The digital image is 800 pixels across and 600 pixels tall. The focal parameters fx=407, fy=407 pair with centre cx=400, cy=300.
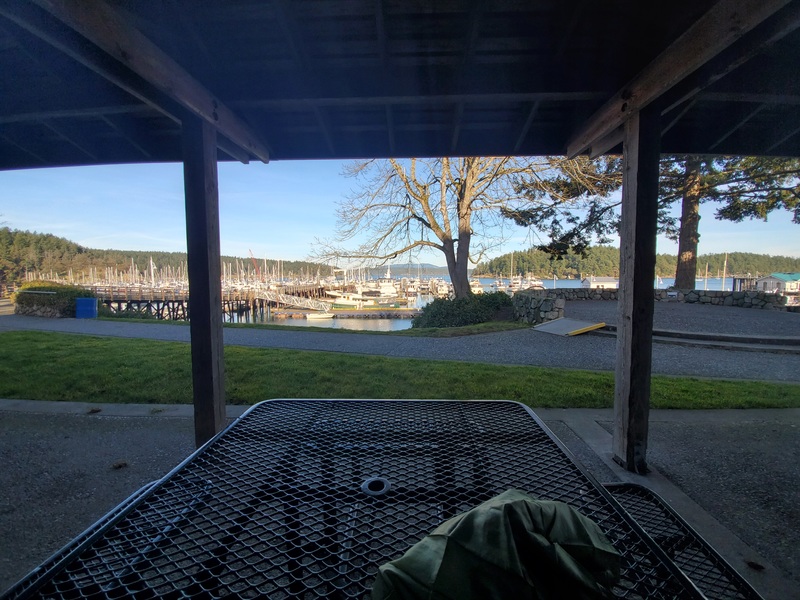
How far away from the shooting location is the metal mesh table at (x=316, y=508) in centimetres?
89

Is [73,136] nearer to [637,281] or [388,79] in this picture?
[388,79]

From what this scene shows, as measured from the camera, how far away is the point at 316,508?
44.9 inches

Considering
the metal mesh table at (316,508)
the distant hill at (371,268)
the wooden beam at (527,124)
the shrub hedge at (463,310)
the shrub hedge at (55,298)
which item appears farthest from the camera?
the distant hill at (371,268)

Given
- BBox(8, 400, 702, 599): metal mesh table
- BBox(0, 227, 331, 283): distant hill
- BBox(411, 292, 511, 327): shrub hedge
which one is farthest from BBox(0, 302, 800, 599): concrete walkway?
BBox(0, 227, 331, 283): distant hill

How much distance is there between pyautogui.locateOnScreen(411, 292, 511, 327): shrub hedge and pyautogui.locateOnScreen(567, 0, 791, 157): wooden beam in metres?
10.1

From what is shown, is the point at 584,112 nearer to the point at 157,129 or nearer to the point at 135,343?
the point at 157,129

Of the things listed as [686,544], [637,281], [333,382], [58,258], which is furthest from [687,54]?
[58,258]

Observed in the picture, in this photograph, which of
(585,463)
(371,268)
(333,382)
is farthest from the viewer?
(371,268)

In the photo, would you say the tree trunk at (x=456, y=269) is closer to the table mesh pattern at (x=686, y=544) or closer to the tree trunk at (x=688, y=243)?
the tree trunk at (x=688, y=243)

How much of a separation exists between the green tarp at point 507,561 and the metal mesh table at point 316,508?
0.17m

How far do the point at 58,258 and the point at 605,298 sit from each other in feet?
206

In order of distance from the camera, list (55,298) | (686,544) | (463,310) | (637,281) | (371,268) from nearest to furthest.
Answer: (686,544), (637,281), (463,310), (55,298), (371,268)

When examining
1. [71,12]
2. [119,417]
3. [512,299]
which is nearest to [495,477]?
[71,12]

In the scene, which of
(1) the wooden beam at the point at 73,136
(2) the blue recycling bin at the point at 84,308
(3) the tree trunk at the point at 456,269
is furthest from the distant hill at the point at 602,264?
(2) the blue recycling bin at the point at 84,308
